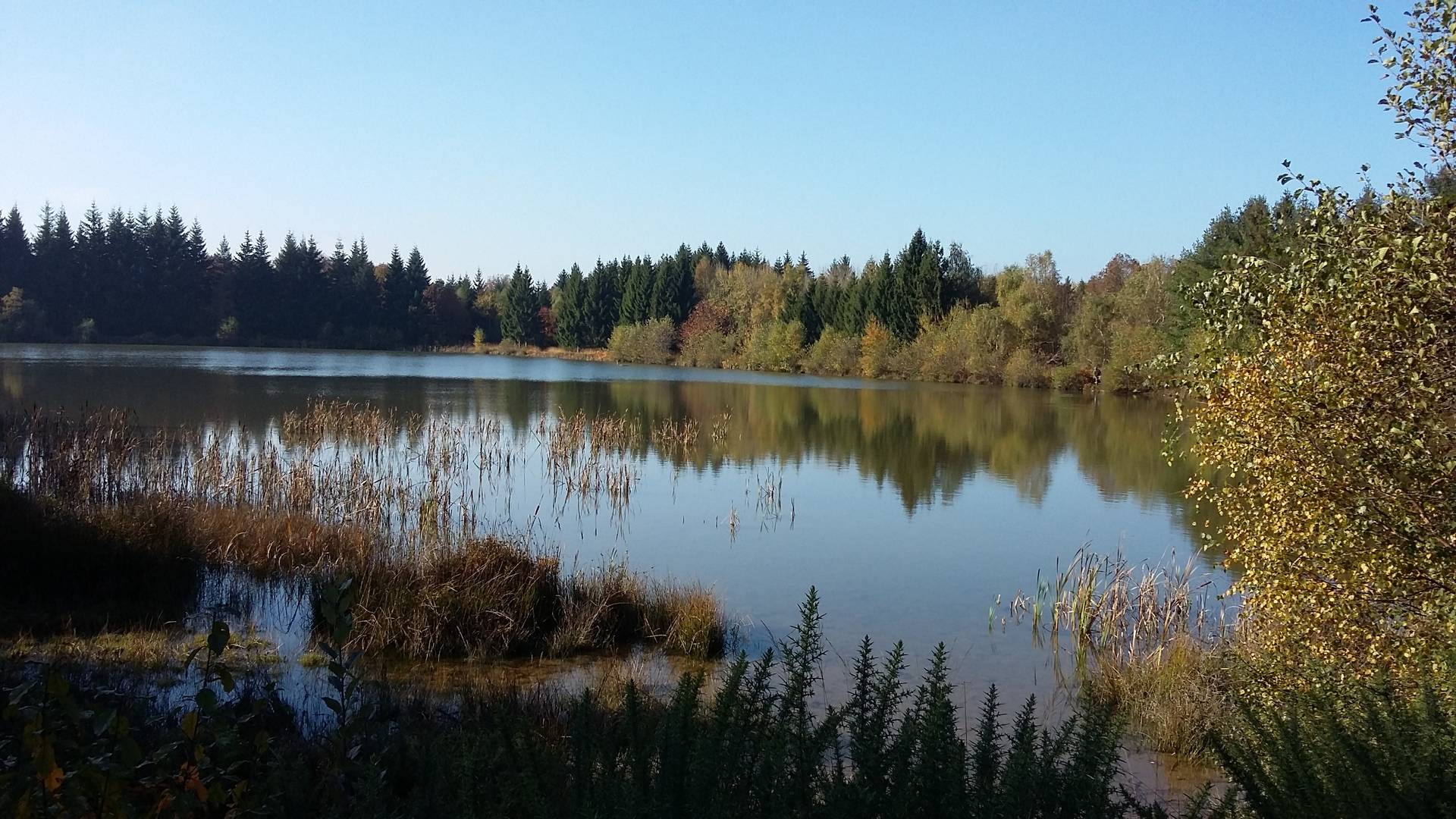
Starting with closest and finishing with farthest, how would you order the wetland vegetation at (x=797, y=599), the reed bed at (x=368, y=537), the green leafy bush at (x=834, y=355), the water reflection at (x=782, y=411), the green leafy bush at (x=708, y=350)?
the wetland vegetation at (x=797, y=599) → the reed bed at (x=368, y=537) → the water reflection at (x=782, y=411) → the green leafy bush at (x=834, y=355) → the green leafy bush at (x=708, y=350)

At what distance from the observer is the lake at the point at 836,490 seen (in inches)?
470

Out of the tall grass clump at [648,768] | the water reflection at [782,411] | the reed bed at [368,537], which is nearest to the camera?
the tall grass clump at [648,768]

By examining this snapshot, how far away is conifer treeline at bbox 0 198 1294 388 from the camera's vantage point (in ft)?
192

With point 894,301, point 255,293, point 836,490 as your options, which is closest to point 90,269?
point 255,293

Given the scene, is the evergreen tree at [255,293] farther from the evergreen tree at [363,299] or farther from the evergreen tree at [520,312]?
the evergreen tree at [520,312]

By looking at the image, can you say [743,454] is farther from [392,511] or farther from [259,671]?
[259,671]

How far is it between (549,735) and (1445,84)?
651 centimetres

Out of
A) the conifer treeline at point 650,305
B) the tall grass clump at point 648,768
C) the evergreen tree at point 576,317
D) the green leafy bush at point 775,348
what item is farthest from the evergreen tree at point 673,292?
the tall grass clump at point 648,768

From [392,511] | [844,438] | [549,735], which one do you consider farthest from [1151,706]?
[844,438]

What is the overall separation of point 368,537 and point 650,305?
7906 centimetres

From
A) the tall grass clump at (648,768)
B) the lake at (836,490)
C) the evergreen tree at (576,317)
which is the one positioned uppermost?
the evergreen tree at (576,317)

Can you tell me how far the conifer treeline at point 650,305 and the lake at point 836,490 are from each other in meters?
11.3

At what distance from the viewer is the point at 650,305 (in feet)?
295

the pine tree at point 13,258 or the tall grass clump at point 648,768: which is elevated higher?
the pine tree at point 13,258
